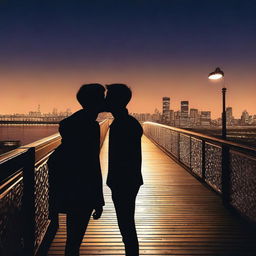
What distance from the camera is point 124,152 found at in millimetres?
1935

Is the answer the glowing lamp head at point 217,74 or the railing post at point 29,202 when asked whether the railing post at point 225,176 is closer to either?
the railing post at point 29,202

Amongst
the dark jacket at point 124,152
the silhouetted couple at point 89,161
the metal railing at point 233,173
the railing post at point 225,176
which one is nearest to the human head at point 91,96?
the silhouetted couple at point 89,161

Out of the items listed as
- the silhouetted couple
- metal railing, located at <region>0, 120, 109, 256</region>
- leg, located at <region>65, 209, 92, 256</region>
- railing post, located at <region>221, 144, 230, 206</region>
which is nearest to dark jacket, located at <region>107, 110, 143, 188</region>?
the silhouetted couple

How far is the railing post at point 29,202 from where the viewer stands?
224 centimetres

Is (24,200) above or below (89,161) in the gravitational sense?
below

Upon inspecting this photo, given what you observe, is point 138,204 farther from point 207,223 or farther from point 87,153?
point 87,153

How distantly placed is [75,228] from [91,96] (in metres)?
0.99

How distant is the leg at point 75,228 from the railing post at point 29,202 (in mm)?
509

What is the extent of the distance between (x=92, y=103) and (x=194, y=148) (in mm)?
5090

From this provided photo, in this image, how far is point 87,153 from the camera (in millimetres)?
1819

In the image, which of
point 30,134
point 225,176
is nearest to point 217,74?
point 225,176

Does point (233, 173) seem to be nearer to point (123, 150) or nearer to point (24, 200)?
point (123, 150)

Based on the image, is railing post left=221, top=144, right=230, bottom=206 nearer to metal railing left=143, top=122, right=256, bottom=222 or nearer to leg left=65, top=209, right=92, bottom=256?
metal railing left=143, top=122, right=256, bottom=222

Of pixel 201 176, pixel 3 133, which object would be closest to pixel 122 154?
pixel 201 176
